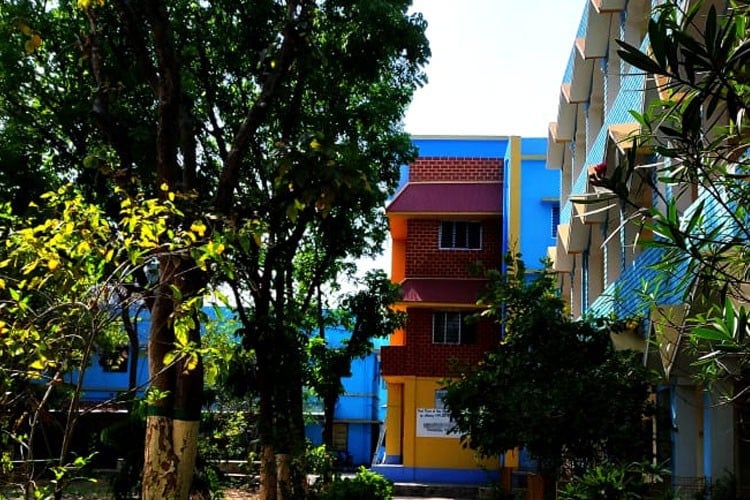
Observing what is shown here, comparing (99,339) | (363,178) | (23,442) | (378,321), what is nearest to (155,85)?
(363,178)

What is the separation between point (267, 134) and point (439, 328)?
43.0ft

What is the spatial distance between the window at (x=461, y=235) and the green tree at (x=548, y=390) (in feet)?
46.5

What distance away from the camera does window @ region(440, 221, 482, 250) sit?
28.8 meters

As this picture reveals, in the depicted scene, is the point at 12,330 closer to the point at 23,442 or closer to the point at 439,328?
the point at 23,442

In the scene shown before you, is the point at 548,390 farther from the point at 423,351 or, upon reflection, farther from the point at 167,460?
the point at 423,351

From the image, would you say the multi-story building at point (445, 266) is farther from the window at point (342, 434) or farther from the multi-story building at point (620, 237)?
the window at point (342, 434)

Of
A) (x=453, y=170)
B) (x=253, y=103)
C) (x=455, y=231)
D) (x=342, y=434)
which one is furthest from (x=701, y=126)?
(x=342, y=434)

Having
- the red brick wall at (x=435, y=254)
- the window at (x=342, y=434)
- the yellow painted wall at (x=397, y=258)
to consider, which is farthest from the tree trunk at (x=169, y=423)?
the window at (x=342, y=434)

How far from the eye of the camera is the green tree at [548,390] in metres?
12.0

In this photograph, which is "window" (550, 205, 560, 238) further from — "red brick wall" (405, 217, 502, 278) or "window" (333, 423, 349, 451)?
"window" (333, 423, 349, 451)

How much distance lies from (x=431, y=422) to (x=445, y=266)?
15.3 feet

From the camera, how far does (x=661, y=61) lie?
2.95 meters

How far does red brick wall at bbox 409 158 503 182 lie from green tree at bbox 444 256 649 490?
14.7 meters

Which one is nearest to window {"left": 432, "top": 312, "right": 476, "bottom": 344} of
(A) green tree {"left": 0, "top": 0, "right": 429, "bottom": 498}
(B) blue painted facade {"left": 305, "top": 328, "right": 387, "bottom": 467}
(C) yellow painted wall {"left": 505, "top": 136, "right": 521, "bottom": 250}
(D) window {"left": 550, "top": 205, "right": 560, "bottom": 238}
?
(C) yellow painted wall {"left": 505, "top": 136, "right": 521, "bottom": 250}
